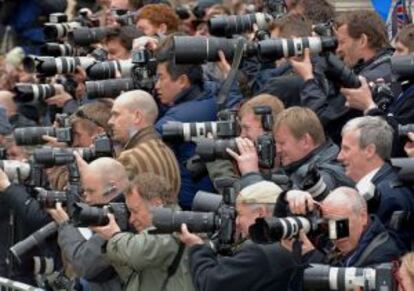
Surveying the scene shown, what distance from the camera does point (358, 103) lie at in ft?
35.2

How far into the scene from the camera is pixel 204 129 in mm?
10875

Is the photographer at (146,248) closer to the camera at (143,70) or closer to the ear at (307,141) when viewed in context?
the ear at (307,141)

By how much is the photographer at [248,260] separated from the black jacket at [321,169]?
0.40 m

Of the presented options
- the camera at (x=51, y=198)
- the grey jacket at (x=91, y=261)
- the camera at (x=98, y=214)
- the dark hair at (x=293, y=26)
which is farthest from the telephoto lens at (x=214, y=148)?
the dark hair at (x=293, y=26)

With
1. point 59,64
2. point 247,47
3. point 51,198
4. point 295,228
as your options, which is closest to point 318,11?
point 247,47

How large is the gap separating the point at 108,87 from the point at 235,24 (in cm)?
109

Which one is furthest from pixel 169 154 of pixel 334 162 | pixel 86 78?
pixel 86 78

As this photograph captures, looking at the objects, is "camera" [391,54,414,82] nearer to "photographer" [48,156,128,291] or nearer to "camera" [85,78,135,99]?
"photographer" [48,156,128,291]

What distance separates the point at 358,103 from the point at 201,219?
1.85m

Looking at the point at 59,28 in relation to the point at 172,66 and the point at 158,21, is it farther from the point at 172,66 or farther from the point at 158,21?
the point at 172,66

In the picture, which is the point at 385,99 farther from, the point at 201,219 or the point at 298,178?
the point at 201,219

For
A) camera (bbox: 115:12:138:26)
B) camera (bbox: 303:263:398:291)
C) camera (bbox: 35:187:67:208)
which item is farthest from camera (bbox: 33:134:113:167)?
camera (bbox: 303:263:398:291)

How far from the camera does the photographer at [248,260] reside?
29.8ft

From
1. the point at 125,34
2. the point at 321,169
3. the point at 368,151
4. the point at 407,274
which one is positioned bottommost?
the point at 407,274
